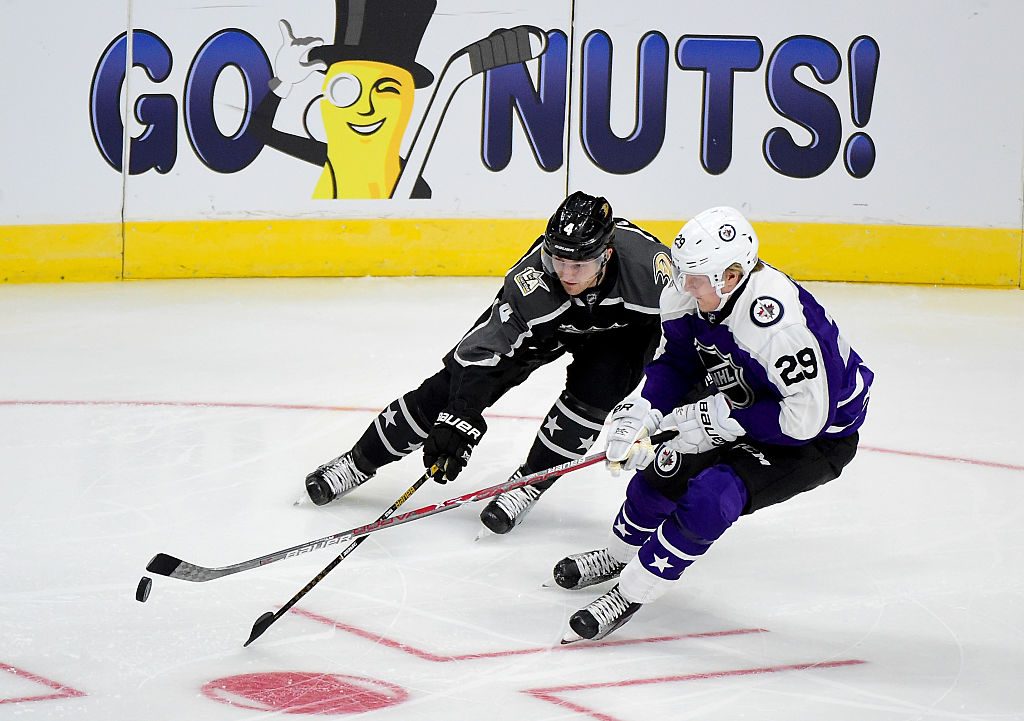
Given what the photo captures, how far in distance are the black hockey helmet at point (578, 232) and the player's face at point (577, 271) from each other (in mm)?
18

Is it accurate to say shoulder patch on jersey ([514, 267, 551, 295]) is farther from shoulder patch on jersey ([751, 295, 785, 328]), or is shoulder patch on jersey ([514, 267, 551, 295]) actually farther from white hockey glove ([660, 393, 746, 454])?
shoulder patch on jersey ([751, 295, 785, 328])

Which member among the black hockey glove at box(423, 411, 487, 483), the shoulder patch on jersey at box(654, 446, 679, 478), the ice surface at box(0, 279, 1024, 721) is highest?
the shoulder patch on jersey at box(654, 446, 679, 478)

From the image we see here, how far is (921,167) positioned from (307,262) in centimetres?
363

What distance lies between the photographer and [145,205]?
23.5ft

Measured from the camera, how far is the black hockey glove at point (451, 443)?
3195mm

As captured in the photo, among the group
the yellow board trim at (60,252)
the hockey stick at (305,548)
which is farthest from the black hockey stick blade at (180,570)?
the yellow board trim at (60,252)

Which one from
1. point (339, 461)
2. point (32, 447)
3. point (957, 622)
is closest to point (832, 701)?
point (957, 622)

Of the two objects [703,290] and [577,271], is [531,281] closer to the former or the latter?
[577,271]

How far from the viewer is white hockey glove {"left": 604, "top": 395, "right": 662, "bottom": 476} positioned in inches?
112

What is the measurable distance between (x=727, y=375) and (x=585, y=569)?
0.59 metres

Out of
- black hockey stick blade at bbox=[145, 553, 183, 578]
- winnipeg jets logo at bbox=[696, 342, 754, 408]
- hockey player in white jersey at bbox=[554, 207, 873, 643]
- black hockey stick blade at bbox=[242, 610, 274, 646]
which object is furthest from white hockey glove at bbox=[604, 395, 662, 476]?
black hockey stick blade at bbox=[145, 553, 183, 578]

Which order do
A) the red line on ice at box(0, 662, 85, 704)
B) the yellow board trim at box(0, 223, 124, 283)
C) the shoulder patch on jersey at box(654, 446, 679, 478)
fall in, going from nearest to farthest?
the red line on ice at box(0, 662, 85, 704), the shoulder patch on jersey at box(654, 446, 679, 478), the yellow board trim at box(0, 223, 124, 283)

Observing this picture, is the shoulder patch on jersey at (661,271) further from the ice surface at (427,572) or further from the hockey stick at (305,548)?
the ice surface at (427,572)

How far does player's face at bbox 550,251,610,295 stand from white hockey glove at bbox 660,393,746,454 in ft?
1.41
